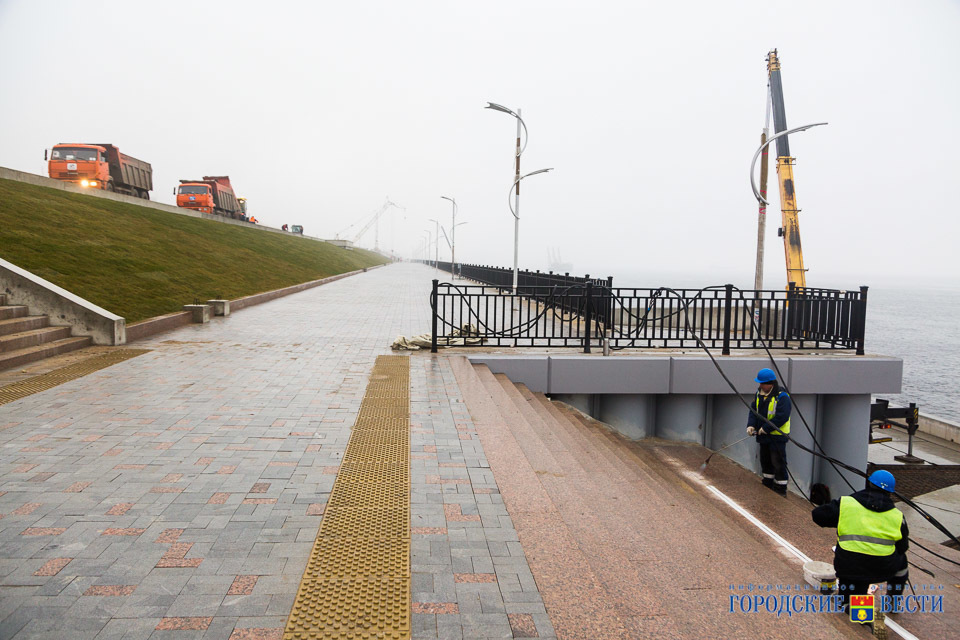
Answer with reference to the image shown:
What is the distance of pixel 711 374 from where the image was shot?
1020cm

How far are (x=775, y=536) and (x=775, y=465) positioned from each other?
2005 mm

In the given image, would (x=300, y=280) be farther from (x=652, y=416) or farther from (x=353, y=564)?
(x=353, y=564)

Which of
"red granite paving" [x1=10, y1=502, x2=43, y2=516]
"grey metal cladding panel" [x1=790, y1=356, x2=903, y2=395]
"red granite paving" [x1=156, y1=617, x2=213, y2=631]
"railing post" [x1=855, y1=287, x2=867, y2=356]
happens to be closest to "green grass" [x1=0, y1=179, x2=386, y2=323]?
"red granite paving" [x1=10, y1=502, x2=43, y2=516]

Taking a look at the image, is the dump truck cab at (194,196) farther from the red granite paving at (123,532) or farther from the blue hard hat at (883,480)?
the blue hard hat at (883,480)

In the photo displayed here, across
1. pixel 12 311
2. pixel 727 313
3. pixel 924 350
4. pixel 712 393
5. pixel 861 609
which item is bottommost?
pixel 924 350

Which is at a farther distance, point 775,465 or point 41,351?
point 41,351

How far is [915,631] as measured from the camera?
13.4 feet

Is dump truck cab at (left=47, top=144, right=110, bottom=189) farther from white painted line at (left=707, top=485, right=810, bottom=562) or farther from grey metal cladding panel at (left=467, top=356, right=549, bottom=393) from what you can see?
white painted line at (left=707, top=485, right=810, bottom=562)

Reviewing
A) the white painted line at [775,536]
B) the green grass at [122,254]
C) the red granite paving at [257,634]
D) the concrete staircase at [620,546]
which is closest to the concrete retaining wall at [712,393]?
the white painted line at [775,536]

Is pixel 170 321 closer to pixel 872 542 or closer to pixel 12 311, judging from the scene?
pixel 12 311

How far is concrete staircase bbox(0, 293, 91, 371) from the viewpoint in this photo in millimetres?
8644

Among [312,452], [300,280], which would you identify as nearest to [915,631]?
[312,452]

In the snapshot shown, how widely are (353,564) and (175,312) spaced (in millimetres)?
12320

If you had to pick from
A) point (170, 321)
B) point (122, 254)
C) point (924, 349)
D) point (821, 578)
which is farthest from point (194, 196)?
point (924, 349)
